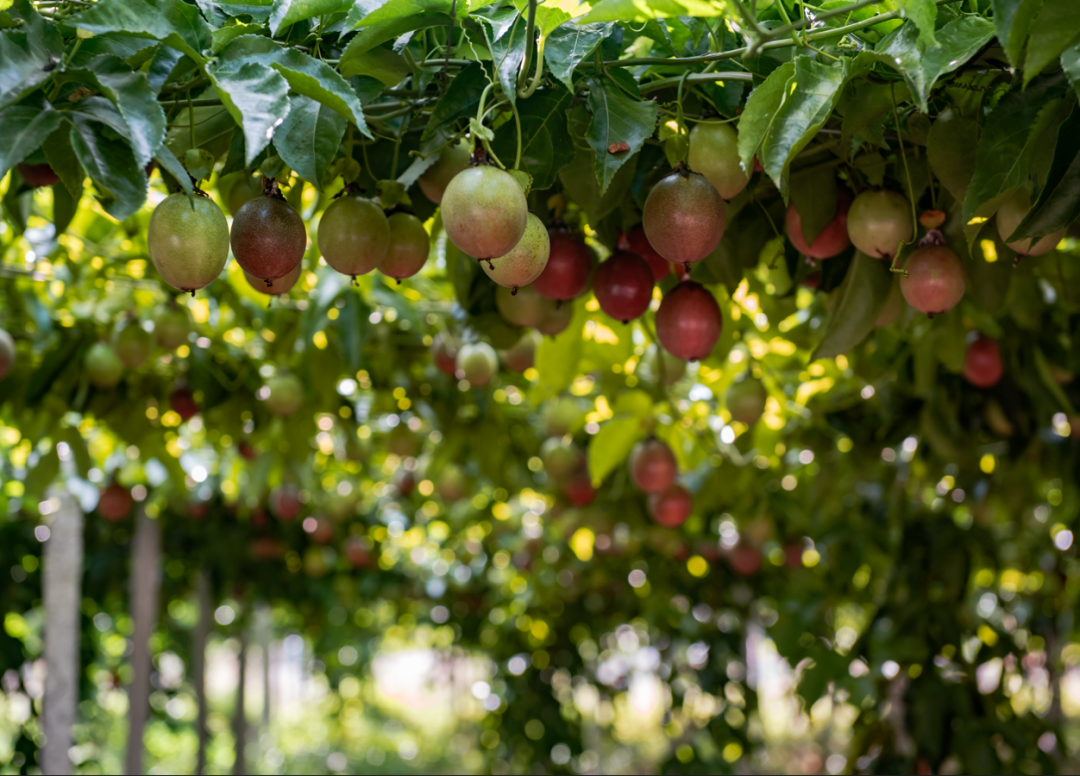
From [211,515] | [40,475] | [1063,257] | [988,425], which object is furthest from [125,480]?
[1063,257]

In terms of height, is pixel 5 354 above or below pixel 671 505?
above

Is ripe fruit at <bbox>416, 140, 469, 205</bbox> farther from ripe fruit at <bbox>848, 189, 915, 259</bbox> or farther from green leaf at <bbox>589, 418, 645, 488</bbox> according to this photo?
green leaf at <bbox>589, 418, 645, 488</bbox>

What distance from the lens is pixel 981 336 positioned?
2.57 meters

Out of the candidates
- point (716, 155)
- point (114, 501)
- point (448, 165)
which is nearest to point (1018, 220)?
point (716, 155)

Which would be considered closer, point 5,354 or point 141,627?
point 5,354

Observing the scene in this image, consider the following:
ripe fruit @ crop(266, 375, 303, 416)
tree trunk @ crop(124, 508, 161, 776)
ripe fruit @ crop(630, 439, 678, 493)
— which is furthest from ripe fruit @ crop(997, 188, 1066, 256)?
tree trunk @ crop(124, 508, 161, 776)

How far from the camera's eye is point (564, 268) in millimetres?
1565

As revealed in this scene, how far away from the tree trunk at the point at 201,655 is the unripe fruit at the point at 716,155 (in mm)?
6538

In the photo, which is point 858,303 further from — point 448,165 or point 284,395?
point 284,395

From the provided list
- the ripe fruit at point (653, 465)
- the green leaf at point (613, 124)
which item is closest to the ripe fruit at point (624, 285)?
the green leaf at point (613, 124)

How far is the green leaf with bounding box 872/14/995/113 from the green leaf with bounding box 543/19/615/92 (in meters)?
0.32

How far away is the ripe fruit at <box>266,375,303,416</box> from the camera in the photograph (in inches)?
114

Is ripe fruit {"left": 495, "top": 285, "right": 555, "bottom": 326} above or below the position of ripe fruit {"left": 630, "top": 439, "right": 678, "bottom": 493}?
above

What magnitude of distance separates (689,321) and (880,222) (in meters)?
0.36
